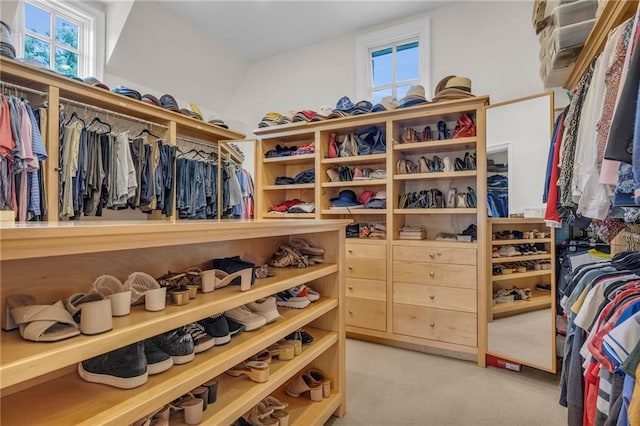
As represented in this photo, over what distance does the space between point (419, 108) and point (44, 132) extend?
2790mm

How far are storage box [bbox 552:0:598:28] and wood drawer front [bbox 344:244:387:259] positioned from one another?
6.21 ft

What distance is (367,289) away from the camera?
3.00 meters

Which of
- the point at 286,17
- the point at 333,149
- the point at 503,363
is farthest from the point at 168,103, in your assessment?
the point at 503,363

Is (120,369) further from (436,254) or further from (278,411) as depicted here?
(436,254)

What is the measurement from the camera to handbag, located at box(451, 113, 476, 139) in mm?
2695

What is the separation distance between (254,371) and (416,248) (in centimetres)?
184

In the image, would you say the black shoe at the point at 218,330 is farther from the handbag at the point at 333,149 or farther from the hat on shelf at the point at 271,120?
the hat on shelf at the point at 271,120

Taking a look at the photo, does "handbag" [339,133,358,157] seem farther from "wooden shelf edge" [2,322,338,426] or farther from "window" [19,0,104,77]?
"window" [19,0,104,77]

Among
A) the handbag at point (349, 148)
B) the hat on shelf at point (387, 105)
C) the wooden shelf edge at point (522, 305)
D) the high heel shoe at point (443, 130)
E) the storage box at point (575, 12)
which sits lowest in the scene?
the wooden shelf edge at point (522, 305)

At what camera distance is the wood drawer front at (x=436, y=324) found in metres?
2.61

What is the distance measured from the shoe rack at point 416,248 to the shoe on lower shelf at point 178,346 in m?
2.07

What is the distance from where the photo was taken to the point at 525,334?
8.03 feet

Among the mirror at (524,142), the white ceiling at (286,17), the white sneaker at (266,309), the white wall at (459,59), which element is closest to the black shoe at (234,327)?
the white sneaker at (266,309)

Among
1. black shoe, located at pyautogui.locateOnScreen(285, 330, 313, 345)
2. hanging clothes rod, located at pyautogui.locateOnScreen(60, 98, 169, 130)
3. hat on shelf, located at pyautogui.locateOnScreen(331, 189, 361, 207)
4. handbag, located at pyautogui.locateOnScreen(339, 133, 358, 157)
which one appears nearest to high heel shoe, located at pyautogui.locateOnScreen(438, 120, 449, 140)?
handbag, located at pyautogui.locateOnScreen(339, 133, 358, 157)
